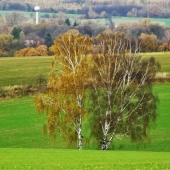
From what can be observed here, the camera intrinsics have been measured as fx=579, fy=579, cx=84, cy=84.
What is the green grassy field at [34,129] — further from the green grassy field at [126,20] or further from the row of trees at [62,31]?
the green grassy field at [126,20]

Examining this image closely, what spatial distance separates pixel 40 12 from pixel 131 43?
63.1 meters

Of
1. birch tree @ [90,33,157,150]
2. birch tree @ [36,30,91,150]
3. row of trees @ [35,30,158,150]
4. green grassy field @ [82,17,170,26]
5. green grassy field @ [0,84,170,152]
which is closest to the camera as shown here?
birch tree @ [90,33,157,150]

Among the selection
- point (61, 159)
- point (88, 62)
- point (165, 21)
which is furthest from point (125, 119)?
point (165, 21)

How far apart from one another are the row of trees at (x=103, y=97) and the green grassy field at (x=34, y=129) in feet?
8.77

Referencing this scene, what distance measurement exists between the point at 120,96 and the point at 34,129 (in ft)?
35.5

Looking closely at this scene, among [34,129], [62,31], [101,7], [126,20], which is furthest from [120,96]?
[101,7]

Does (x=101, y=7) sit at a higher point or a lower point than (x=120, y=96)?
higher

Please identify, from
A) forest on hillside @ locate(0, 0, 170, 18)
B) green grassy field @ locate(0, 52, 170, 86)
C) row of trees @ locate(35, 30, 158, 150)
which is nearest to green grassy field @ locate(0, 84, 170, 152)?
row of trees @ locate(35, 30, 158, 150)

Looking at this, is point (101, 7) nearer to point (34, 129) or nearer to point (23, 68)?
point (23, 68)

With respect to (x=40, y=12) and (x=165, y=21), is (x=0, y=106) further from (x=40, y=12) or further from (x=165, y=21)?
(x=40, y=12)

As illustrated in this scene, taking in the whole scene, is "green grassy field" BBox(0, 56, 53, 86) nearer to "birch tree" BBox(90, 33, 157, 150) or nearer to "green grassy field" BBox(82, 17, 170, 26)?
"birch tree" BBox(90, 33, 157, 150)

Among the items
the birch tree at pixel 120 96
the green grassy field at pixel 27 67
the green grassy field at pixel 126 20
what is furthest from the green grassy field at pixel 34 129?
the green grassy field at pixel 126 20

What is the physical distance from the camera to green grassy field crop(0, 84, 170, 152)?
126 ft

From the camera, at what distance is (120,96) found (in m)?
34.3
